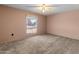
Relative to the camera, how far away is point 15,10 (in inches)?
93.3

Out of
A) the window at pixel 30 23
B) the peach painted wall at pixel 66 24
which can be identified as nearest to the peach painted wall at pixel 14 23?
the window at pixel 30 23

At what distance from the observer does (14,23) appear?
2.61 m

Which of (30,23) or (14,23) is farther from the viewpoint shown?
(14,23)

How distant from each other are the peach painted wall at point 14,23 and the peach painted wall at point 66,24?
355 millimetres

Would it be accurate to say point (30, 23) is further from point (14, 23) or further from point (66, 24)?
point (66, 24)

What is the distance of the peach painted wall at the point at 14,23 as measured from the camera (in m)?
2.38

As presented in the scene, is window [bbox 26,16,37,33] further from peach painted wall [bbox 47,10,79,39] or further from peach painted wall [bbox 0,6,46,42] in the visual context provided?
peach painted wall [bbox 47,10,79,39]

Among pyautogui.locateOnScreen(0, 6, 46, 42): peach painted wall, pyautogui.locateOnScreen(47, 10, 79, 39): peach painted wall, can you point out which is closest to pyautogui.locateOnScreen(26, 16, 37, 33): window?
pyautogui.locateOnScreen(0, 6, 46, 42): peach painted wall

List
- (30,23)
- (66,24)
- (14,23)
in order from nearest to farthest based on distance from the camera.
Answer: (30,23) < (14,23) < (66,24)

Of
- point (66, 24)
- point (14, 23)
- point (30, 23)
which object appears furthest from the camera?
point (66, 24)

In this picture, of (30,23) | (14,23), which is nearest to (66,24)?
(30,23)

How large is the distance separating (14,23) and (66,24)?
150 cm
